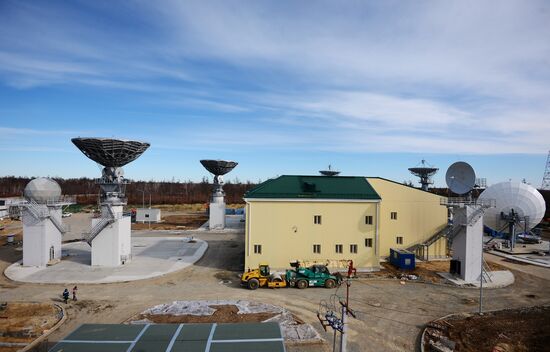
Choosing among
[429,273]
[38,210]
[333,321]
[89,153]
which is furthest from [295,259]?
[38,210]

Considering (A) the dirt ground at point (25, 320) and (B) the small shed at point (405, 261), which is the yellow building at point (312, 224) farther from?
(A) the dirt ground at point (25, 320)

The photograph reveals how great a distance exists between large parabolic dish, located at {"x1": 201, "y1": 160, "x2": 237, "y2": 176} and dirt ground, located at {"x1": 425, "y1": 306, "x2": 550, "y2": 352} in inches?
1968

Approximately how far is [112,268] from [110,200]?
23.4 feet

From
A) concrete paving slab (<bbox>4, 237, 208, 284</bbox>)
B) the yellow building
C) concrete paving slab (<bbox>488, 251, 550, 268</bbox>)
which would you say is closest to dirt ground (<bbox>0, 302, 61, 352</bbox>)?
concrete paving slab (<bbox>4, 237, 208, 284</bbox>)

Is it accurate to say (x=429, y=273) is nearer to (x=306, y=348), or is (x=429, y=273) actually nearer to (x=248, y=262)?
(x=248, y=262)

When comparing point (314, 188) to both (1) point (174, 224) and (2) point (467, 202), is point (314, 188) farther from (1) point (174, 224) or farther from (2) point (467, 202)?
(1) point (174, 224)

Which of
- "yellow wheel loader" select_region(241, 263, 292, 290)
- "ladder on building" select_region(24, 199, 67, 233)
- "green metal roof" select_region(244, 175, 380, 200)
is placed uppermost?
"green metal roof" select_region(244, 175, 380, 200)

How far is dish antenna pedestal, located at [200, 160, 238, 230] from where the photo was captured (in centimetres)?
6631

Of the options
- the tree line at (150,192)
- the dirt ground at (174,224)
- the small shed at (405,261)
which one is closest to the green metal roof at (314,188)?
the small shed at (405,261)

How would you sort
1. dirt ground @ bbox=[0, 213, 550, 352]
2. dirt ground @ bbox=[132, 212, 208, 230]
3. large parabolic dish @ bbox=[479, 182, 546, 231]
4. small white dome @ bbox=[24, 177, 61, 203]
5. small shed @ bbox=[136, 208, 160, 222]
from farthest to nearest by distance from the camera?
small shed @ bbox=[136, 208, 160, 222] < dirt ground @ bbox=[132, 212, 208, 230] < large parabolic dish @ bbox=[479, 182, 546, 231] < small white dome @ bbox=[24, 177, 61, 203] < dirt ground @ bbox=[0, 213, 550, 352]

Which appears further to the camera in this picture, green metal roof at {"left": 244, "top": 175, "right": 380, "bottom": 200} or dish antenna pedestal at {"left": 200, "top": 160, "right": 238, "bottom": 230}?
dish antenna pedestal at {"left": 200, "top": 160, "right": 238, "bottom": 230}

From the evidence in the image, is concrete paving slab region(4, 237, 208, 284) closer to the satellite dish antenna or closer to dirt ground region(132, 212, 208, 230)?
dirt ground region(132, 212, 208, 230)

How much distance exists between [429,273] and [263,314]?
64.9 feet

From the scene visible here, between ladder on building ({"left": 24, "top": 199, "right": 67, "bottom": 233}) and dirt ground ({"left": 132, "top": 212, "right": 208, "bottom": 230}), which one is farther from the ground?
ladder on building ({"left": 24, "top": 199, "right": 67, "bottom": 233})
